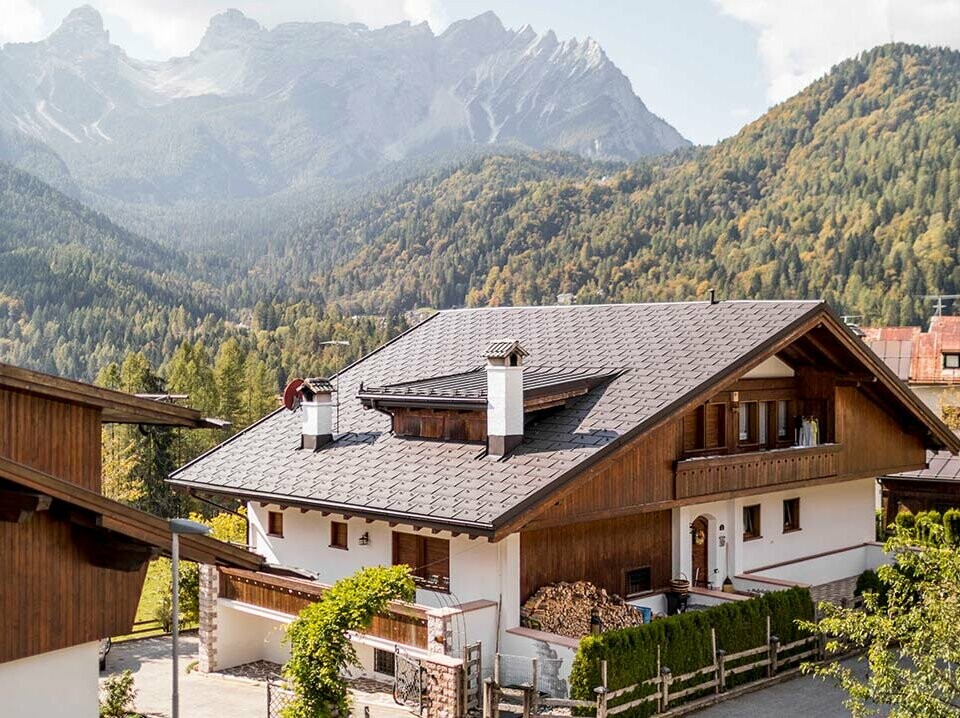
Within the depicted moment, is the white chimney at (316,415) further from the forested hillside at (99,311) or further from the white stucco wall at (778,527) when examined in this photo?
the forested hillside at (99,311)

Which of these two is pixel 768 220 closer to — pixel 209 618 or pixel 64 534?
pixel 209 618

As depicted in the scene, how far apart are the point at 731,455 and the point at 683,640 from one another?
5148 mm

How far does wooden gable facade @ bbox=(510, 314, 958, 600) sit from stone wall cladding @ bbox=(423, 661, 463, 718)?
2372 mm

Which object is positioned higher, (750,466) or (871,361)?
(871,361)

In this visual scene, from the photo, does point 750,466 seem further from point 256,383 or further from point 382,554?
point 256,383

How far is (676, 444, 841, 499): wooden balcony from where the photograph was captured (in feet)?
74.2

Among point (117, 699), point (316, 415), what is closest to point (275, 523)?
point (316, 415)

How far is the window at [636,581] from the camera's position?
22.5 m

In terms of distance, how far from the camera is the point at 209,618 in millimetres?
23625

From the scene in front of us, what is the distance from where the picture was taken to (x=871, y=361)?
2636 cm

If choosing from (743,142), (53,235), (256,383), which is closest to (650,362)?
(256,383)

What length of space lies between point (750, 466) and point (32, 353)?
125 m

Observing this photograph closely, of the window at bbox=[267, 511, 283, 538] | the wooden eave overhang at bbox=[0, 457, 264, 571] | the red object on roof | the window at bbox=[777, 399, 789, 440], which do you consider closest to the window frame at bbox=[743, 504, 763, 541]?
the window at bbox=[777, 399, 789, 440]

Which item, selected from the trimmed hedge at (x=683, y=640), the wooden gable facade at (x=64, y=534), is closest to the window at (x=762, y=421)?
the trimmed hedge at (x=683, y=640)
